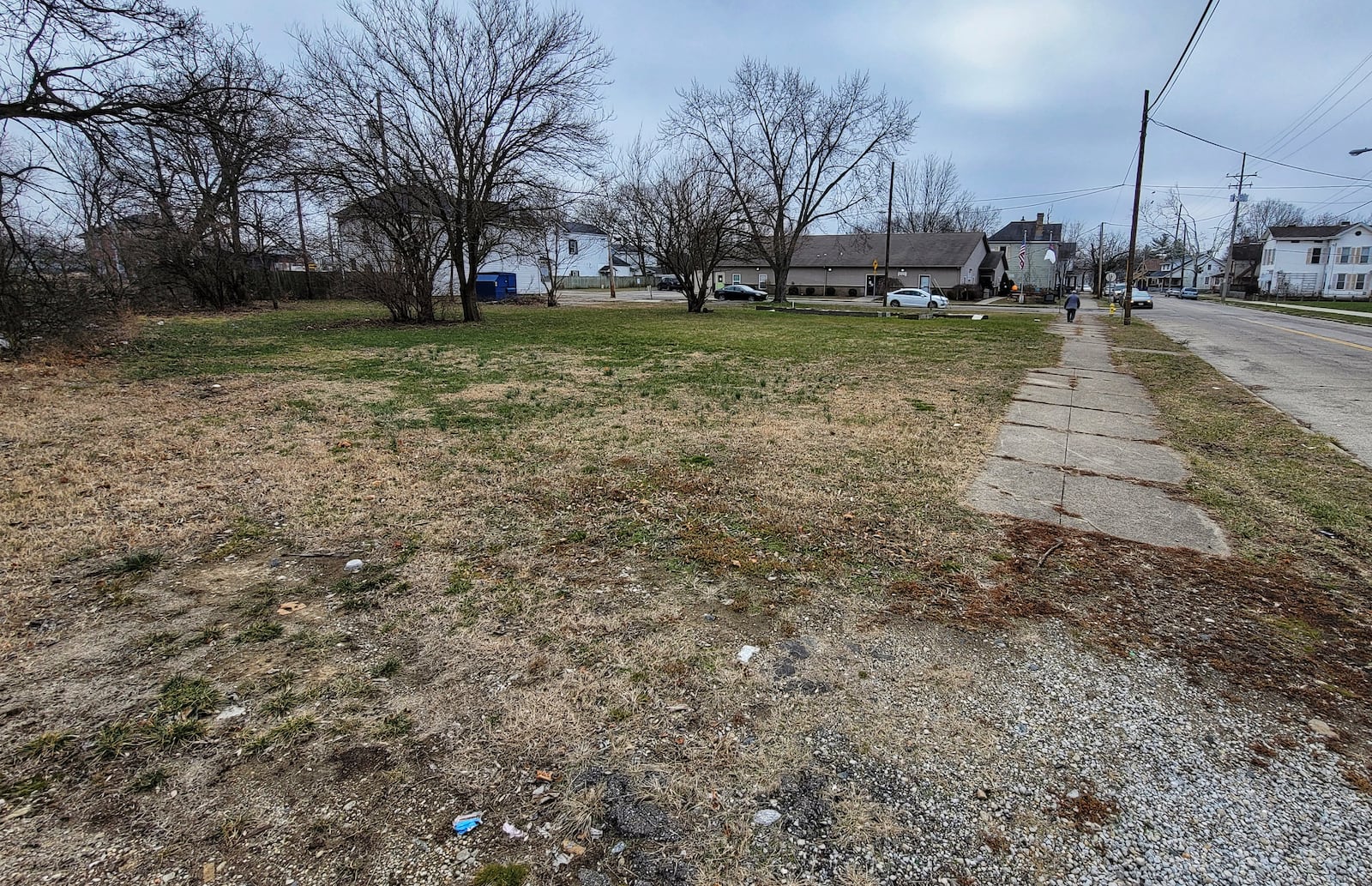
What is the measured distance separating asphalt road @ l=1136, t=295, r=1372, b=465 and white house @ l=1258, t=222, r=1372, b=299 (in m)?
43.4

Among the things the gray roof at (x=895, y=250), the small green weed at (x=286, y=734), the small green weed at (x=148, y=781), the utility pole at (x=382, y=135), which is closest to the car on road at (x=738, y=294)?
the gray roof at (x=895, y=250)

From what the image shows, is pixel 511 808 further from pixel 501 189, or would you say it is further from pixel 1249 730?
pixel 501 189

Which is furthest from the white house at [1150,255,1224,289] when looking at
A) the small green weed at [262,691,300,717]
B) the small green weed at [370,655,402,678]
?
the small green weed at [262,691,300,717]

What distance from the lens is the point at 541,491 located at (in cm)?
492

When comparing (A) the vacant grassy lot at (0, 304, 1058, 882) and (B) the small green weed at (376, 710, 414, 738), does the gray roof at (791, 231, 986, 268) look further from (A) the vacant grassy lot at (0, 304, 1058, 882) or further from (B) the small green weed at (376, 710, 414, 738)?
(B) the small green weed at (376, 710, 414, 738)

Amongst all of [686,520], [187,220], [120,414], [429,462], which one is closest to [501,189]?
[187,220]

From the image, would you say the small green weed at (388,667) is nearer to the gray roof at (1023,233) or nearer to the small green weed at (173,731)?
the small green weed at (173,731)

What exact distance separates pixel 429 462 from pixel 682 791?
426 centimetres

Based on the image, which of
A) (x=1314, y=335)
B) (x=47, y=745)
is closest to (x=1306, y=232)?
(x=1314, y=335)

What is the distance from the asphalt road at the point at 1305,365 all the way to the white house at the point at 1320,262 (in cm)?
4336

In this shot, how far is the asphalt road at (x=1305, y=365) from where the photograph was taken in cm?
752

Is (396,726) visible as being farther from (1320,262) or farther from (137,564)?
(1320,262)

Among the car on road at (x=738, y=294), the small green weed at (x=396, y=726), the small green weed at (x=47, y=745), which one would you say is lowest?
the small green weed at (x=396, y=726)

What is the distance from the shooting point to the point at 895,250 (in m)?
53.3
